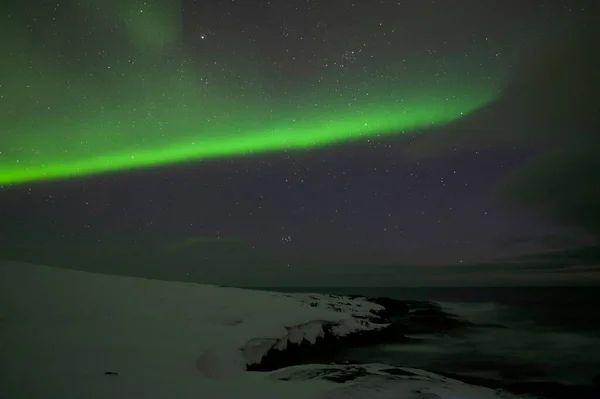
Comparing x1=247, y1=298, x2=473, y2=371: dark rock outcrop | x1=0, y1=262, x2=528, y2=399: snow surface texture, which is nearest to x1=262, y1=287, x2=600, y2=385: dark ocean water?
x1=247, y1=298, x2=473, y2=371: dark rock outcrop

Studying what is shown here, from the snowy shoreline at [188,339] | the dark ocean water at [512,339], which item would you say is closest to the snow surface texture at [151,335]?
the snowy shoreline at [188,339]

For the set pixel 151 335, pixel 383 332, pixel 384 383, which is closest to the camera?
pixel 384 383

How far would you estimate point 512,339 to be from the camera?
3105 millimetres

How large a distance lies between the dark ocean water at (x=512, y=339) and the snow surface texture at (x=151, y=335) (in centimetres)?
29

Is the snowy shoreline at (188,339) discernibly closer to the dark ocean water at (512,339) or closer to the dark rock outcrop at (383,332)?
the dark rock outcrop at (383,332)

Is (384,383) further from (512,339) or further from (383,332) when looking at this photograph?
(512,339)

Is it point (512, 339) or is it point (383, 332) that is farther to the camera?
point (383, 332)

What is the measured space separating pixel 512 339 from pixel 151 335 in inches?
104

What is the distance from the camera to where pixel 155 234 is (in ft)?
11.2

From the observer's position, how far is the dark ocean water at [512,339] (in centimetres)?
300

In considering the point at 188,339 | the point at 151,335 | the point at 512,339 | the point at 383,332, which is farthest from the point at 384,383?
the point at 151,335

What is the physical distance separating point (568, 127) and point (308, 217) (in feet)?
7.17

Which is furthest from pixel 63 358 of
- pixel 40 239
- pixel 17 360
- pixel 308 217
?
pixel 308 217

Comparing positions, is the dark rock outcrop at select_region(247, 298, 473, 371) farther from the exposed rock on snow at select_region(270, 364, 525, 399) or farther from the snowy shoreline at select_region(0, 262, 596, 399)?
the exposed rock on snow at select_region(270, 364, 525, 399)
